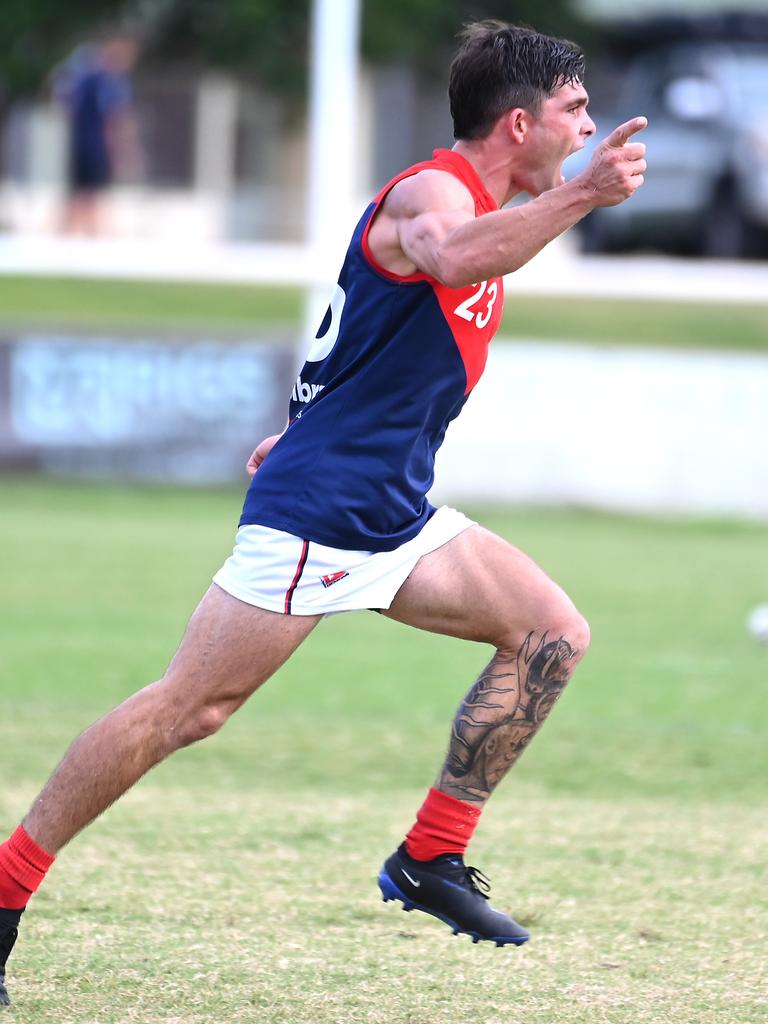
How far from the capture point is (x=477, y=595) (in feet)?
14.2

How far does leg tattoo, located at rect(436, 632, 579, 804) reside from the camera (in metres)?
4.41

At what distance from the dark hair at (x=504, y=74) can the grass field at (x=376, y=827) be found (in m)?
2.05

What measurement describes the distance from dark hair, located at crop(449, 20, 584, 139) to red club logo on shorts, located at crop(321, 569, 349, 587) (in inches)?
43.0

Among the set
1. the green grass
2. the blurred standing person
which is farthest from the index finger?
the green grass

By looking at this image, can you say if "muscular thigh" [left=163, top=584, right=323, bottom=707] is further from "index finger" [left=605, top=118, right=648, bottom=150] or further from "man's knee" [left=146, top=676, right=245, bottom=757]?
"index finger" [left=605, top=118, right=648, bottom=150]

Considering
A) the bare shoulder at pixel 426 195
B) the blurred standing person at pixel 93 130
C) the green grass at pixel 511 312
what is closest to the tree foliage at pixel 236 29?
the green grass at pixel 511 312

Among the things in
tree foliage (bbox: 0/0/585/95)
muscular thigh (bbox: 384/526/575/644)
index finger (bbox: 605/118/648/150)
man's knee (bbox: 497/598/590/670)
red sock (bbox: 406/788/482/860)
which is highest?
tree foliage (bbox: 0/0/585/95)

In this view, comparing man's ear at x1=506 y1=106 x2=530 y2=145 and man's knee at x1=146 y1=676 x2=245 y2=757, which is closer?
man's knee at x1=146 y1=676 x2=245 y2=757

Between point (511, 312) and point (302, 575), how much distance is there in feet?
57.3

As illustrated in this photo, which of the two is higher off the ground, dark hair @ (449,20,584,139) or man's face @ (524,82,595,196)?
Result: dark hair @ (449,20,584,139)

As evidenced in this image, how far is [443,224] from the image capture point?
3912mm

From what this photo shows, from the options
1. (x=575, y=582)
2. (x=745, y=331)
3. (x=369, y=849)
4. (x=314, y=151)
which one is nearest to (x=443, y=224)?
(x=369, y=849)

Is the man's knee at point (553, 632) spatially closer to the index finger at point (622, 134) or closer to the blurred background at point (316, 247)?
the index finger at point (622, 134)

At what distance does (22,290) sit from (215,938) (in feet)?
65.2
